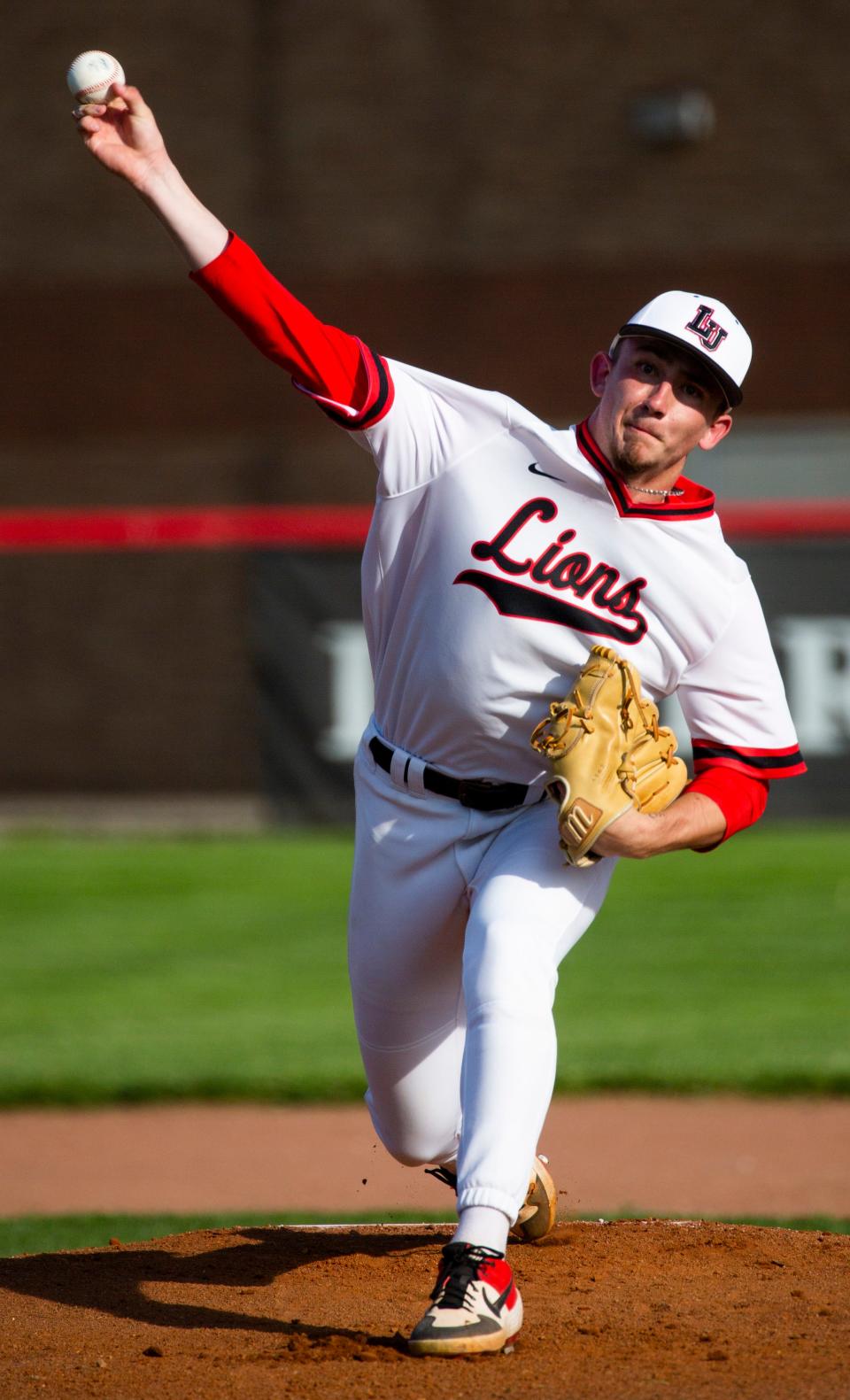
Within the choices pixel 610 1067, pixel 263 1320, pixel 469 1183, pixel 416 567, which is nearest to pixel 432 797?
pixel 416 567

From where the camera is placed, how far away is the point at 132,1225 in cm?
459

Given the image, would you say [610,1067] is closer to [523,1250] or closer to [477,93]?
[523,1250]

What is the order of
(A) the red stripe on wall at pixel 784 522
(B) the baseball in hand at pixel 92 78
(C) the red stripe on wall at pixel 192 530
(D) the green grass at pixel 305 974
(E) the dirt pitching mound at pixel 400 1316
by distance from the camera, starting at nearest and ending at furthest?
(E) the dirt pitching mound at pixel 400 1316
(B) the baseball in hand at pixel 92 78
(D) the green grass at pixel 305 974
(C) the red stripe on wall at pixel 192 530
(A) the red stripe on wall at pixel 784 522

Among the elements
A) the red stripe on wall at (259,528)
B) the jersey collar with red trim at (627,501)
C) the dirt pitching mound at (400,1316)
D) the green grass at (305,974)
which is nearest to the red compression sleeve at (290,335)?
the jersey collar with red trim at (627,501)

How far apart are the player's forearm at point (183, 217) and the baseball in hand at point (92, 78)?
6.2 inches

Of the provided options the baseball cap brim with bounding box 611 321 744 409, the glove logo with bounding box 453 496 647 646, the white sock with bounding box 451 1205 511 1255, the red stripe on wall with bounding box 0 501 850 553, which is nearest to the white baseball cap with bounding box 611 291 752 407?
the baseball cap brim with bounding box 611 321 744 409

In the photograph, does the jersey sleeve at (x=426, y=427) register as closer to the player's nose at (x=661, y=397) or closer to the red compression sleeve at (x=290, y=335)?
the red compression sleeve at (x=290, y=335)

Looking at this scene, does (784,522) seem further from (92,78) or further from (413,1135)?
(92,78)

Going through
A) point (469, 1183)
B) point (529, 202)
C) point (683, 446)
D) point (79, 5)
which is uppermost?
point (79, 5)

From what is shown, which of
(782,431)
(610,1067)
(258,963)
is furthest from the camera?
(782,431)

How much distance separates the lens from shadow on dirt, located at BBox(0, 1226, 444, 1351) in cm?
319

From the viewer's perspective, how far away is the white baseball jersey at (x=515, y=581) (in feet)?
10.5

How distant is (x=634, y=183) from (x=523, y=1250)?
11963 millimetres

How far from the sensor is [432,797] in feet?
11.0
